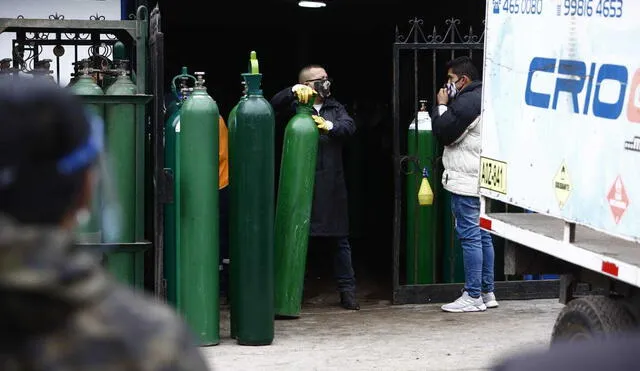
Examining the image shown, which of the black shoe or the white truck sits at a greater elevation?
the white truck

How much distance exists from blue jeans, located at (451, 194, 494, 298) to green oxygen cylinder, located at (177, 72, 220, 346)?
1925mm

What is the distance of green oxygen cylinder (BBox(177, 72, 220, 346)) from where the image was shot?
749 centimetres

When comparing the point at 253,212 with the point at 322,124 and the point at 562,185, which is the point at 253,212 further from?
the point at 562,185

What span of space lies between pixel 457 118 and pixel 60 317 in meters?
6.79

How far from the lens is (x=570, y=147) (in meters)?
5.60

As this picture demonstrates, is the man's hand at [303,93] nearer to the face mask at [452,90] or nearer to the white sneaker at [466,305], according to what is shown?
the face mask at [452,90]

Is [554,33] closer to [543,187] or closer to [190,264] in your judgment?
[543,187]

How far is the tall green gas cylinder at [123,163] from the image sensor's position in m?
7.38

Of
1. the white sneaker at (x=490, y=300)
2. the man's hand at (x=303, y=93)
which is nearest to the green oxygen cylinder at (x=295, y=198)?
the man's hand at (x=303, y=93)

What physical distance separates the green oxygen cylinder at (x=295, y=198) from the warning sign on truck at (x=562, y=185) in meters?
2.77

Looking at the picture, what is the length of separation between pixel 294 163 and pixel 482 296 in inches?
72.7

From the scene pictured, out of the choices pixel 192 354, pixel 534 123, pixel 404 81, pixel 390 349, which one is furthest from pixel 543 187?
pixel 404 81

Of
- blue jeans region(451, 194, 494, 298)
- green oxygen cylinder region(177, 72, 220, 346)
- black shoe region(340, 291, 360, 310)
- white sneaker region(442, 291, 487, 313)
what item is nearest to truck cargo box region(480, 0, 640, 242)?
green oxygen cylinder region(177, 72, 220, 346)

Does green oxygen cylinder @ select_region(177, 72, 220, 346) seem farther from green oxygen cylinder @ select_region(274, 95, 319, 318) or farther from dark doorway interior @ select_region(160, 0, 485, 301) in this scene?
dark doorway interior @ select_region(160, 0, 485, 301)
